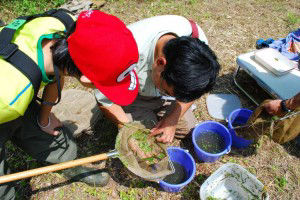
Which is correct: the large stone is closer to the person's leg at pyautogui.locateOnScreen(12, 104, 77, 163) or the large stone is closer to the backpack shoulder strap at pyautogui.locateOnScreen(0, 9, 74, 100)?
the person's leg at pyautogui.locateOnScreen(12, 104, 77, 163)

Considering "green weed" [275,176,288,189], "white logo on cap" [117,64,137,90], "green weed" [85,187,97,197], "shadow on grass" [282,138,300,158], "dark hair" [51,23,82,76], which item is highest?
"dark hair" [51,23,82,76]

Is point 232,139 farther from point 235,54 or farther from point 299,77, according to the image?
point 235,54

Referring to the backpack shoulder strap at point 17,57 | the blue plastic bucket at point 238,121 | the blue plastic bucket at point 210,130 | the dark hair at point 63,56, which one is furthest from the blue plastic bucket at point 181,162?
the backpack shoulder strap at point 17,57

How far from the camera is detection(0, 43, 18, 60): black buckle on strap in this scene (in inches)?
60.2

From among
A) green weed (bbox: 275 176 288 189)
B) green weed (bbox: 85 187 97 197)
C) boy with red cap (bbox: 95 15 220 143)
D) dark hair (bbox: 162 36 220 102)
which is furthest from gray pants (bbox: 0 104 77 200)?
green weed (bbox: 275 176 288 189)

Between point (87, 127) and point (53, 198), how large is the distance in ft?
2.81

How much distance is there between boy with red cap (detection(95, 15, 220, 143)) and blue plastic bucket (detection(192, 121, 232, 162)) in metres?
0.14

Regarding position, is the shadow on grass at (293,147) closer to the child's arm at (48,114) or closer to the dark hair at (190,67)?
the dark hair at (190,67)

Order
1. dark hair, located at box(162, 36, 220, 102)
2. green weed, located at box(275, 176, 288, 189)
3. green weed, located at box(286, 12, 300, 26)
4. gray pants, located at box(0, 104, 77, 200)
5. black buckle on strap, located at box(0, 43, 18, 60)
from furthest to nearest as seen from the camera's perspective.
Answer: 1. green weed, located at box(286, 12, 300, 26)
2. green weed, located at box(275, 176, 288, 189)
3. gray pants, located at box(0, 104, 77, 200)
4. dark hair, located at box(162, 36, 220, 102)
5. black buckle on strap, located at box(0, 43, 18, 60)

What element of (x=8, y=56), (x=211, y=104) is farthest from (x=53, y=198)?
(x=211, y=104)

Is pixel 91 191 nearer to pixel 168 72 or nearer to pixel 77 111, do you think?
pixel 77 111

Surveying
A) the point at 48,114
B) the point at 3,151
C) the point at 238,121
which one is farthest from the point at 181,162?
the point at 3,151

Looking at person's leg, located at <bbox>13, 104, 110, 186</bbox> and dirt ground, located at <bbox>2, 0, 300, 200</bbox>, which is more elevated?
person's leg, located at <bbox>13, 104, 110, 186</bbox>

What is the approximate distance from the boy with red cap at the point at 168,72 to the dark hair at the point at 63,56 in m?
0.73
